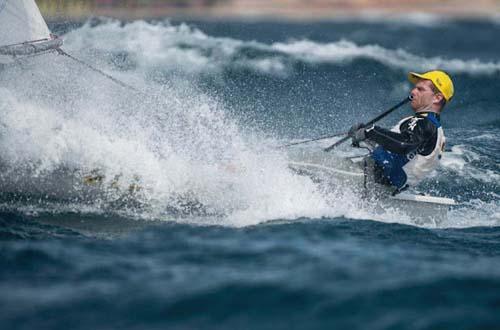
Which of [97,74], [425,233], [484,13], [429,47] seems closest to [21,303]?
[425,233]

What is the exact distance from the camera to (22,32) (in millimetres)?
8789

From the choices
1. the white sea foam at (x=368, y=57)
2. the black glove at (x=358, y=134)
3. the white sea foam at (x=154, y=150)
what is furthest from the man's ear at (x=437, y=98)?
the white sea foam at (x=368, y=57)

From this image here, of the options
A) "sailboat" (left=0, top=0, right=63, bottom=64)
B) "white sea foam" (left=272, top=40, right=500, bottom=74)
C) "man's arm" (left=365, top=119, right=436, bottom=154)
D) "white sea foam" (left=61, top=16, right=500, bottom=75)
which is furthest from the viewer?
"white sea foam" (left=272, top=40, right=500, bottom=74)

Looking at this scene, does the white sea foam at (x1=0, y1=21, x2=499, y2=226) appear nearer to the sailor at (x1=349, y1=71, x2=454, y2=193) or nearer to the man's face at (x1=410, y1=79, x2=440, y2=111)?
the sailor at (x1=349, y1=71, x2=454, y2=193)

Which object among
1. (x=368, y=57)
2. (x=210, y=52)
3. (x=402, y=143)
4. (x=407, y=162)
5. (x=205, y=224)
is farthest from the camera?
(x=368, y=57)

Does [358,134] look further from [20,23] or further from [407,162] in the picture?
[20,23]

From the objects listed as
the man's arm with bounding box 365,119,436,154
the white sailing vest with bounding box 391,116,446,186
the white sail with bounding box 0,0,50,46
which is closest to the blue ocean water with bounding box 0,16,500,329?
the white sail with bounding box 0,0,50,46

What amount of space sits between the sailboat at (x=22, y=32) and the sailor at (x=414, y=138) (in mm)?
3518

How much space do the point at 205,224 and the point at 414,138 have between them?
77.4 inches

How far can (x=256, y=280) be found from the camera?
5027mm

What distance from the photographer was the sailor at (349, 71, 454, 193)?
7246 mm

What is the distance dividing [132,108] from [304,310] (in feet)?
14.8

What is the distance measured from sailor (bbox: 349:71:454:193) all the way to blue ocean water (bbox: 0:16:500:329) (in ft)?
1.21

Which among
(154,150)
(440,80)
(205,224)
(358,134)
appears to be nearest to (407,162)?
(358,134)
